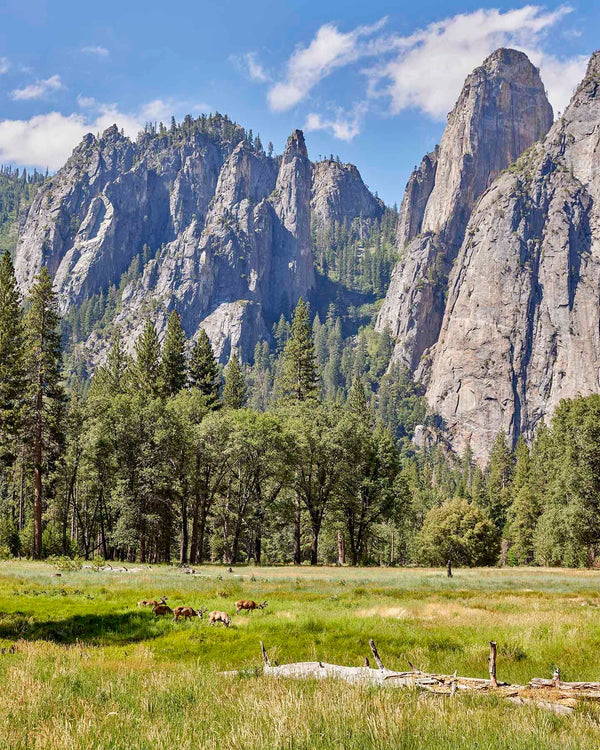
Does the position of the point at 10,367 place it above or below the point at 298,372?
below

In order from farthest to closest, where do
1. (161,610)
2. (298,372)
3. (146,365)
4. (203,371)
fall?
(203,371)
(146,365)
(298,372)
(161,610)

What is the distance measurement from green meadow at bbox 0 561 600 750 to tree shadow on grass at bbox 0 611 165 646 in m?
0.07

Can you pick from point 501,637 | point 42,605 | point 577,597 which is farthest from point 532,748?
point 577,597

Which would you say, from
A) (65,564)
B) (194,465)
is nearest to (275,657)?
(65,564)

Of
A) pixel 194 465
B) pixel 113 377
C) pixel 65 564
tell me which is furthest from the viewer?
pixel 113 377

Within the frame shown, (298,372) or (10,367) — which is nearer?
(10,367)

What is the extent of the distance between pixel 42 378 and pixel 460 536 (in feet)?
184

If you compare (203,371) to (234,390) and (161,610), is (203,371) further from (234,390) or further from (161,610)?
(161,610)

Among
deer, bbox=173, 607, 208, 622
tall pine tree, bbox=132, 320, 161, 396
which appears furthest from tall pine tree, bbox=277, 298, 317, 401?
→ deer, bbox=173, 607, 208, 622

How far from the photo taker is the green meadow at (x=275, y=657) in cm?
634

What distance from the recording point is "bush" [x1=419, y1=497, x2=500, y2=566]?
75.0m

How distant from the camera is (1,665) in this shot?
11.0 m

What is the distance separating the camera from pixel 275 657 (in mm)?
13703

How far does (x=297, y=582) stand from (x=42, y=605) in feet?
45.2
